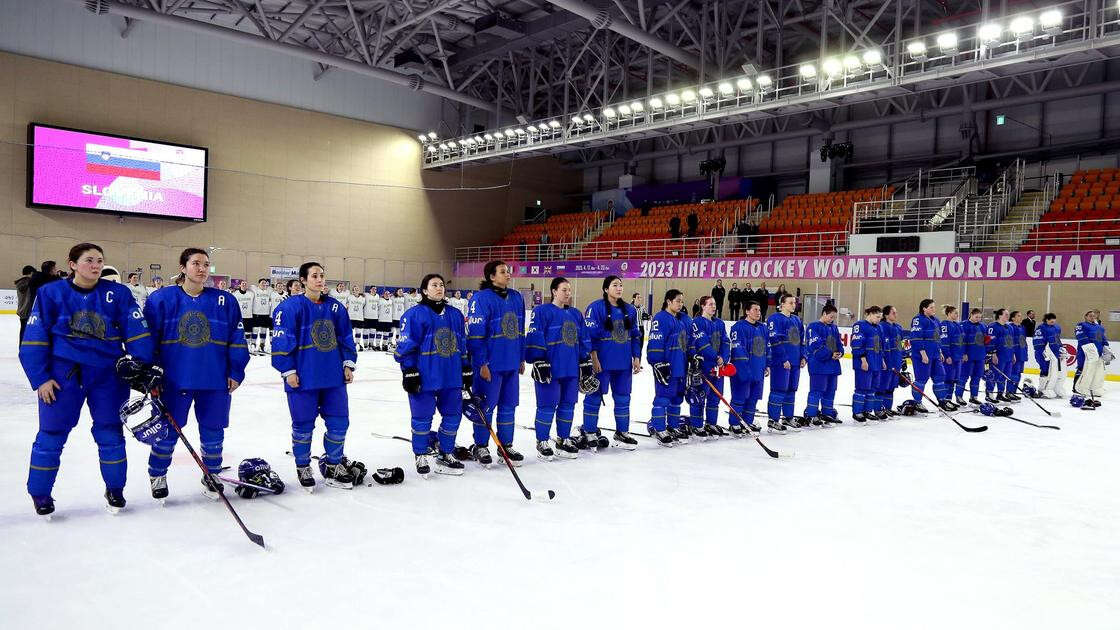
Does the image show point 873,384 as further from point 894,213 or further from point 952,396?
point 894,213

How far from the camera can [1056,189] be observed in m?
20.8

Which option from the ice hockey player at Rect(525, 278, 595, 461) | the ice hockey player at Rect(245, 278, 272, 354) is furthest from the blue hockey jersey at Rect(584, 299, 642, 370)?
the ice hockey player at Rect(245, 278, 272, 354)

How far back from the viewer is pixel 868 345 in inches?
368

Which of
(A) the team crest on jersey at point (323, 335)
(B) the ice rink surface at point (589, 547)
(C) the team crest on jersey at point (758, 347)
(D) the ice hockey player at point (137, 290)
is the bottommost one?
(B) the ice rink surface at point (589, 547)

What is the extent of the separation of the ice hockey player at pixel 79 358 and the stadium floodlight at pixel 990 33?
15626 mm

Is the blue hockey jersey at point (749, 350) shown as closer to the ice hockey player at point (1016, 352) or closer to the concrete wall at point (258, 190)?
the ice hockey player at point (1016, 352)

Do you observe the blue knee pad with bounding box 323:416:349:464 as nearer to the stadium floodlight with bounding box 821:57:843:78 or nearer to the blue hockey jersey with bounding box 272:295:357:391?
the blue hockey jersey with bounding box 272:295:357:391

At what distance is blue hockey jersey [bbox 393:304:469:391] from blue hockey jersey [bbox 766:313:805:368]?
4.32m

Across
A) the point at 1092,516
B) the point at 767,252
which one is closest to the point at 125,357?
the point at 1092,516

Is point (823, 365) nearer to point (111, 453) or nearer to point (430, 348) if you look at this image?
point (430, 348)

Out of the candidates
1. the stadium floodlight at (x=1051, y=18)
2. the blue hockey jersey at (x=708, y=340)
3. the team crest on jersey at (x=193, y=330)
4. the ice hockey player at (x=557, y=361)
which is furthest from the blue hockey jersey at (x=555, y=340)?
the stadium floodlight at (x=1051, y=18)

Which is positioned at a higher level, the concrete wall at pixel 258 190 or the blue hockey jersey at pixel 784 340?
the concrete wall at pixel 258 190

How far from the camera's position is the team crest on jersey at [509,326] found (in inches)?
235

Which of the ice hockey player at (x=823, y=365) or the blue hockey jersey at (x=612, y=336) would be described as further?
the ice hockey player at (x=823, y=365)
